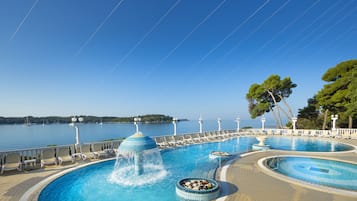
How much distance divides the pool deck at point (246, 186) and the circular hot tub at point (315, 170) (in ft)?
1.68

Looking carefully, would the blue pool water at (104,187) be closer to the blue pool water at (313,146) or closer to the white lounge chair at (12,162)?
the white lounge chair at (12,162)

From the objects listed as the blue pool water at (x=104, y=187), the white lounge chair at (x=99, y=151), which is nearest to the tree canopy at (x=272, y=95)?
the blue pool water at (x=104, y=187)

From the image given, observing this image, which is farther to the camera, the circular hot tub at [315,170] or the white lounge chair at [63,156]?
the white lounge chair at [63,156]

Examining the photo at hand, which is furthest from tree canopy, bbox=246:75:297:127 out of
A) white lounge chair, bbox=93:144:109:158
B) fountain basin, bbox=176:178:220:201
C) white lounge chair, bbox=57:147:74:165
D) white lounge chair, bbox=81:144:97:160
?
white lounge chair, bbox=57:147:74:165

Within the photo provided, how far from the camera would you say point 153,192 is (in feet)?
17.3

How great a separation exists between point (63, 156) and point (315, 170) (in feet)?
33.1

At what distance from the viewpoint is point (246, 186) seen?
16.7 feet

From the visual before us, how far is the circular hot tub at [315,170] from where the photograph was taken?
576cm

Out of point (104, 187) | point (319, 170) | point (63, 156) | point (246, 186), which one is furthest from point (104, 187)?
point (319, 170)

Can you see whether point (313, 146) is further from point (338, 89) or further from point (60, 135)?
point (60, 135)

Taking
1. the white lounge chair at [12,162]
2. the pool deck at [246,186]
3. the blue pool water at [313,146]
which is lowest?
the blue pool water at [313,146]

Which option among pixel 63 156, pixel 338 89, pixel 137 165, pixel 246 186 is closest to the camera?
pixel 246 186

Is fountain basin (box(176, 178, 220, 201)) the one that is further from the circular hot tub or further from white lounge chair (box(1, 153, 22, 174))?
white lounge chair (box(1, 153, 22, 174))

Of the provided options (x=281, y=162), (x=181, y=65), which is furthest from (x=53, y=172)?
(x=181, y=65)
